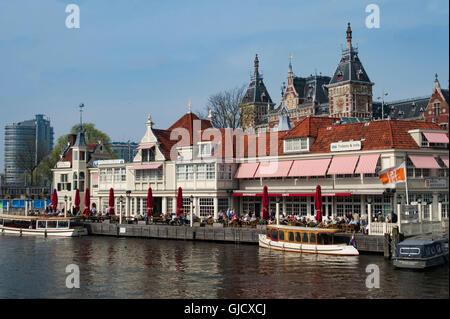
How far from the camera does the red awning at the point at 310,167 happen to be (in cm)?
5309

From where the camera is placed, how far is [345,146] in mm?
52656

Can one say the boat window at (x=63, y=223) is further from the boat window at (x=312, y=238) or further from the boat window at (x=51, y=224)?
the boat window at (x=312, y=238)

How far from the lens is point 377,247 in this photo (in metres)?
41.9

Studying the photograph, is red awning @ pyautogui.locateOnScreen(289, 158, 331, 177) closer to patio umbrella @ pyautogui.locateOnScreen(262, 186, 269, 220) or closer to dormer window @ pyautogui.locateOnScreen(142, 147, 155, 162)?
patio umbrella @ pyautogui.locateOnScreen(262, 186, 269, 220)

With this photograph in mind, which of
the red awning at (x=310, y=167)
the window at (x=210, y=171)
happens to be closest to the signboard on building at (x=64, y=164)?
the window at (x=210, y=171)

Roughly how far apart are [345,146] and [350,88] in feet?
202

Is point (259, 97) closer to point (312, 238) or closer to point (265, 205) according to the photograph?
point (265, 205)

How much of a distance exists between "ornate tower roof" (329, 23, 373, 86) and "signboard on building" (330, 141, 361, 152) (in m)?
62.0

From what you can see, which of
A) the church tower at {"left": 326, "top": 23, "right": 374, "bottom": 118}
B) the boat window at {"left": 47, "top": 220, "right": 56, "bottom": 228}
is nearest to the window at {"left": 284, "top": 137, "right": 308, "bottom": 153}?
the boat window at {"left": 47, "top": 220, "right": 56, "bottom": 228}

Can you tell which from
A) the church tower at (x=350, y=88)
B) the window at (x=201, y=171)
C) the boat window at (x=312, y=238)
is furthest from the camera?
the church tower at (x=350, y=88)

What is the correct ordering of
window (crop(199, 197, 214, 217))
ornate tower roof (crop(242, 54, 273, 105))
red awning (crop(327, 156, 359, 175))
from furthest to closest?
ornate tower roof (crop(242, 54, 273, 105)) < window (crop(199, 197, 214, 217)) < red awning (crop(327, 156, 359, 175))

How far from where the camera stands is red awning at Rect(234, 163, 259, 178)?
2355 inches

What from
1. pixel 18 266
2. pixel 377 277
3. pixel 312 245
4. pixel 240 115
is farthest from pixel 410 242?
pixel 240 115

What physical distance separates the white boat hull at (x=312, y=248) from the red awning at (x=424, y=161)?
11.9 meters
